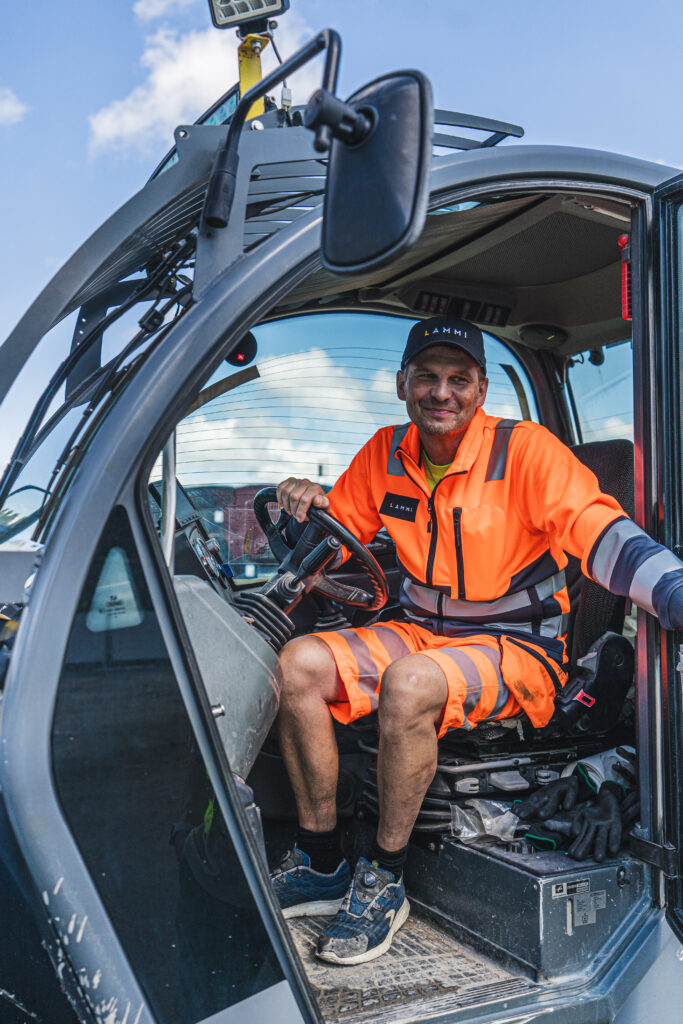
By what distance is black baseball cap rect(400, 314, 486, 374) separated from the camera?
2.61 m

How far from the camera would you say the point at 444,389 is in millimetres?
2629

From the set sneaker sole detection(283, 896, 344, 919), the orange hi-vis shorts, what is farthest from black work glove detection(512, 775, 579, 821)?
sneaker sole detection(283, 896, 344, 919)

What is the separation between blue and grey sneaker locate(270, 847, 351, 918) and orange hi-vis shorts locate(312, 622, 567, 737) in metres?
0.40

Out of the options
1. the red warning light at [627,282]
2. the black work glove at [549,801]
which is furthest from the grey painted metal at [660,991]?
the red warning light at [627,282]

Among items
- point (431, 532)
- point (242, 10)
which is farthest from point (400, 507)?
point (242, 10)

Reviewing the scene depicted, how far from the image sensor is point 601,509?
2.31m

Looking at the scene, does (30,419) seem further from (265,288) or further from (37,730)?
(37,730)

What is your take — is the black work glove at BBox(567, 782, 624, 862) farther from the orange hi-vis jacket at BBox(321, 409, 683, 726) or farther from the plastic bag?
the orange hi-vis jacket at BBox(321, 409, 683, 726)

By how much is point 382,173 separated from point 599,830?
1.68m

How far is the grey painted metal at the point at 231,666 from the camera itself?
65.9 inches

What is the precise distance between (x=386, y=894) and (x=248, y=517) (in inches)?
61.1

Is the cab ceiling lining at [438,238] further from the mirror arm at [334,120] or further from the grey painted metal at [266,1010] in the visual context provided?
the grey painted metal at [266,1010]

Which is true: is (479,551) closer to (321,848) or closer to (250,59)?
(321,848)

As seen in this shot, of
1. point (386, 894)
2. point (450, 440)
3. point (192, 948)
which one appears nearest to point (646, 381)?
point (450, 440)
